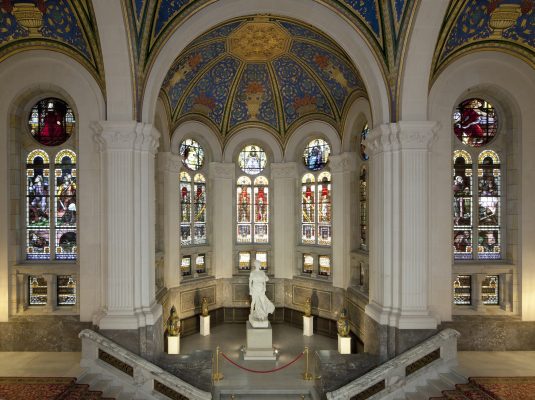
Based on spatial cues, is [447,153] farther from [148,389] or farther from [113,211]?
[148,389]

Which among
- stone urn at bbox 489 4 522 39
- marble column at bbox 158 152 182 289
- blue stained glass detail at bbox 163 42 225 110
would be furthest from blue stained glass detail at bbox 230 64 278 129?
stone urn at bbox 489 4 522 39

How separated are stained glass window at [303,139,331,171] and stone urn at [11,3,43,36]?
1077 centimetres

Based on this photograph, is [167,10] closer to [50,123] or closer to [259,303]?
[50,123]

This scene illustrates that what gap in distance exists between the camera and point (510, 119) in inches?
478

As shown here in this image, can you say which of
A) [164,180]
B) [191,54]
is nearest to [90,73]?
[191,54]

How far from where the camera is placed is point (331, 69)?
47.4 feet

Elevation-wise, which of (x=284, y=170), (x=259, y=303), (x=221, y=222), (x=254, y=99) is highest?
(x=254, y=99)

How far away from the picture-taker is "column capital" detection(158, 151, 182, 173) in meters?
15.3

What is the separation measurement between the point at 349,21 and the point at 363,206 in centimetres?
673

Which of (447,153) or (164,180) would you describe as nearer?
(447,153)

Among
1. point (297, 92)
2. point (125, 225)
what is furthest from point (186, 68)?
point (125, 225)

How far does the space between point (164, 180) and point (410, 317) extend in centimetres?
981

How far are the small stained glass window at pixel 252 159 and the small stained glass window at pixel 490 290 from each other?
389 inches

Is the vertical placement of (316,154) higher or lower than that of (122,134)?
higher
